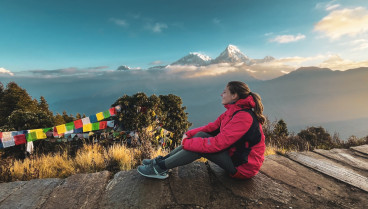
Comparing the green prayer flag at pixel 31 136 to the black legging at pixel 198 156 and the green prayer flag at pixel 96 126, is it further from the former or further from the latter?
the black legging at pixel 198 156

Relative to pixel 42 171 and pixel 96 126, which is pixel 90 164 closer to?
pixel 42 171

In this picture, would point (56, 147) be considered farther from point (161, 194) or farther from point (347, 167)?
point (347, 167)

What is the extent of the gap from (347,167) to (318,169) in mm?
866

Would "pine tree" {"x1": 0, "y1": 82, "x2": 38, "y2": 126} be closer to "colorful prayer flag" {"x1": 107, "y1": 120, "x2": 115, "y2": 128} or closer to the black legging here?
"colorful prayer flag" {"x1": 107, "y1": 120, "x2": 115, "y2": 128}

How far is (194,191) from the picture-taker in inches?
92.3

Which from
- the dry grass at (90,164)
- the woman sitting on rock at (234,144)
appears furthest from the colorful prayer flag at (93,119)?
the woman sitting on rock at (234,144)

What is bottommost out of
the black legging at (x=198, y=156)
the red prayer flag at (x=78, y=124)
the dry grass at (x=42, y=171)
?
the dry grass at (x=42, y=171)

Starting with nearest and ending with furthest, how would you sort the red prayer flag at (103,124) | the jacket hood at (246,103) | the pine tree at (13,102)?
1. the jacket hood at (246,103)
2. the red prayer flag at (103,124)
3. the pine tree at (13,102)

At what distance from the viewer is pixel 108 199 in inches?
88.0

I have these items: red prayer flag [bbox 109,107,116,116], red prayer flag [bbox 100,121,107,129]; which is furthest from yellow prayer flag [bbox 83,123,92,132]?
red prayer flag [bbox 109,107,116,116]

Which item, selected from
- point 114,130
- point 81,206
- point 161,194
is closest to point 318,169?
point 161,194

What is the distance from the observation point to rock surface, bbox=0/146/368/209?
7.07 feet

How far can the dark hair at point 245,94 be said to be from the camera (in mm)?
2388

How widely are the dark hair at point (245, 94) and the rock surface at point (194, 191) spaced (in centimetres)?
91
